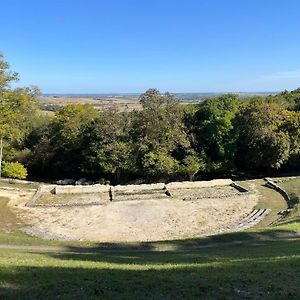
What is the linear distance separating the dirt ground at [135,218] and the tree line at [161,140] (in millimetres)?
9661

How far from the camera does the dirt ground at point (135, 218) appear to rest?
22844 millimetres

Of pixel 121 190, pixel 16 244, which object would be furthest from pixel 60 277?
pixel 121 190

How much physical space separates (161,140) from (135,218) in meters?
15.1

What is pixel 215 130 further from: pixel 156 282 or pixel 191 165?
pixel 156 282

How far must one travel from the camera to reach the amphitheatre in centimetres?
2323

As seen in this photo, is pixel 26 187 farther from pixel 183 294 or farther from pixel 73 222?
pixel 183 294

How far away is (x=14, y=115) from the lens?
123ft

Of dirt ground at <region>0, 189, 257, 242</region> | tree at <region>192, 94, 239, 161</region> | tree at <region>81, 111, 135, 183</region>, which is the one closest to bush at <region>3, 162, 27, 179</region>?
tree at <region>81, 111, 135, 183</region>

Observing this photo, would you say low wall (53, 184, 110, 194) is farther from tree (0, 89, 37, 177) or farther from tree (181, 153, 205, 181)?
tree (181, 153, 205, 181)

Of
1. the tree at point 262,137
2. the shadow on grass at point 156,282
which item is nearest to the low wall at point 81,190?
the tree at point 262,137

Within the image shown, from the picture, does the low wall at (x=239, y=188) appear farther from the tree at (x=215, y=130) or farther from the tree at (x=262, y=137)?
the tree at (x=262, y=137)

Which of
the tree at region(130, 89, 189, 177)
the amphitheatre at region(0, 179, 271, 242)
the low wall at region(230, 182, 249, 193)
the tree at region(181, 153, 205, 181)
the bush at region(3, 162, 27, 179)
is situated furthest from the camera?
the bush at region(3, 162, 27, 179)

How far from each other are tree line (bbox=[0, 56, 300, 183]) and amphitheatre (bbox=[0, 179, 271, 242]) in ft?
19.7

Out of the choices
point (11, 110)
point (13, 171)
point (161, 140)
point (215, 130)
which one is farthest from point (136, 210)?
point (13, 171)
